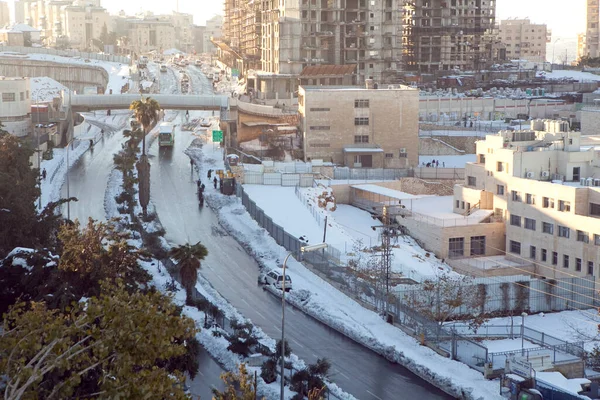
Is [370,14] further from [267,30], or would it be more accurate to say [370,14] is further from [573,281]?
[573,281]

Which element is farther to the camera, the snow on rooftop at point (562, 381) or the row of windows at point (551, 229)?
the row of windows at point (551, 229)

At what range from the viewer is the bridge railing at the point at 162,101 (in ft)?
270

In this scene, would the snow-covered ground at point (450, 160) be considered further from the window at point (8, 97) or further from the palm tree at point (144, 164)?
the window at point (8, 97)

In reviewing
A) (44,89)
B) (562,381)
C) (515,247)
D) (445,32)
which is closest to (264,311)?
(562,381)

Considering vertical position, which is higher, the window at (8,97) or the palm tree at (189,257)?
the window at (8,97)

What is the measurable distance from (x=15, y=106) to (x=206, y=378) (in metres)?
45.9

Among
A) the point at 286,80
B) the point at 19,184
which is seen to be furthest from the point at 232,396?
the point at 286,80

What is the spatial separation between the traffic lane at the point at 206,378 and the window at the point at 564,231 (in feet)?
65.9

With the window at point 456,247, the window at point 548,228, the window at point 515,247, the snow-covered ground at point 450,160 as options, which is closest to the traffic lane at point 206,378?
the window at point 548,228

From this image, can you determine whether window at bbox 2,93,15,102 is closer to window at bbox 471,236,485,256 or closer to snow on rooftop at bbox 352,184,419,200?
snow on rooftop at bbox 352,184,419,200

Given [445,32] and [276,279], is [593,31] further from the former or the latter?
[276,279]

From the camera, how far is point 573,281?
1836 inches

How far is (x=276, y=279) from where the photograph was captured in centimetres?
4419

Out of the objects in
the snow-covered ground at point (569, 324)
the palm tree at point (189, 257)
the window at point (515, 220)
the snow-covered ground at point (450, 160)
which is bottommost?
the snow-covered ground at point (569, 324)
